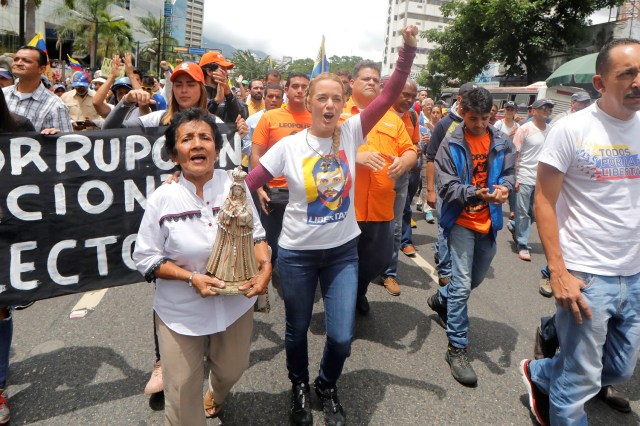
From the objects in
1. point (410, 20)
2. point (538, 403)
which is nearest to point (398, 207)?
point (538, 403)

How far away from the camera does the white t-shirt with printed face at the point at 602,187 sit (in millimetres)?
2260

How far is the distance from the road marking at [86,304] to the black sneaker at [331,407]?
2.17 metres

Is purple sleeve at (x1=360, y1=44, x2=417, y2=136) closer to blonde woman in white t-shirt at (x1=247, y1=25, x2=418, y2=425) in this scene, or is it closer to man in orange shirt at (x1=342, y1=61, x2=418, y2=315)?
blonde woman in white t-shirt at (x1=247, y1=25, x2=418, y2=425)

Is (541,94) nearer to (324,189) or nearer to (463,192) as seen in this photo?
(463,192)

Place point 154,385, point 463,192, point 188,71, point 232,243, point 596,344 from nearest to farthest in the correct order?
point 232,243
point 596,344
point 154,385
point 188,71
point 463,192

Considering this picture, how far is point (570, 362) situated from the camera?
2326 mm

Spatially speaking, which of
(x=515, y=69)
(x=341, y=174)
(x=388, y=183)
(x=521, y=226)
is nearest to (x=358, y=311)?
(x=388, y=183)

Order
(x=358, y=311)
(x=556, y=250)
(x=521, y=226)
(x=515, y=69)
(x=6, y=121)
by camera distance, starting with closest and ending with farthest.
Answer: (x=556, y=250) < (x=6, y=121) < (x=358, y=311) < (x=521, y=226) < (x=515, y=69)

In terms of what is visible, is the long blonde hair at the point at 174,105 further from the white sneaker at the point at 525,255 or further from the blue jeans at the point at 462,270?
the white sneaker at the point at 525,255

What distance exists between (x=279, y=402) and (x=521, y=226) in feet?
15.1

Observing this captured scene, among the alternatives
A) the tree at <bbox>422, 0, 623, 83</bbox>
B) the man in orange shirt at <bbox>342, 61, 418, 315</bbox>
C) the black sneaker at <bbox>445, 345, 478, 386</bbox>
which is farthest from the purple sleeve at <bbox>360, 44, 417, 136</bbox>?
the tree at <bbox>422, 0, 623, 83</bbox>

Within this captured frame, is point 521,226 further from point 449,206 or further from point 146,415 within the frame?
point 146,415

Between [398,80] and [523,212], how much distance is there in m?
4.21

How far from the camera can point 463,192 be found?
3.15 m
